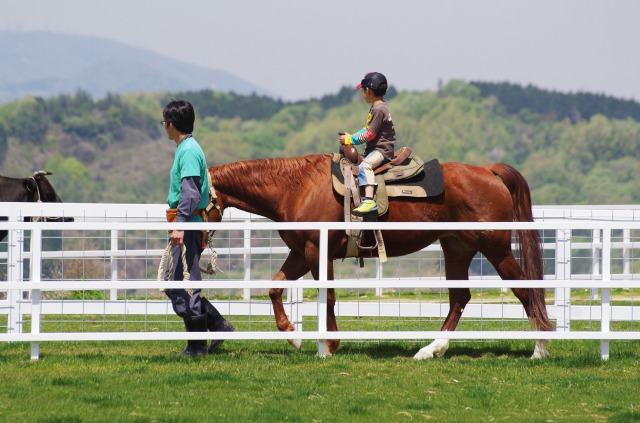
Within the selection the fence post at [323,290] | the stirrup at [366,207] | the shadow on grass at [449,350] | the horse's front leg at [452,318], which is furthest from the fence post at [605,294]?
the fence post at [323,290]

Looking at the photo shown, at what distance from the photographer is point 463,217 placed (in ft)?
34.4

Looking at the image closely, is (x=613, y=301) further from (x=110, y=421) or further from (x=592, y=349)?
(x=110, y=421)

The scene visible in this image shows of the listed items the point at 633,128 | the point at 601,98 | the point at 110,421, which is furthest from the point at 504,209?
the point at 601,98

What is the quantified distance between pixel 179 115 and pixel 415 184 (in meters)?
2.24

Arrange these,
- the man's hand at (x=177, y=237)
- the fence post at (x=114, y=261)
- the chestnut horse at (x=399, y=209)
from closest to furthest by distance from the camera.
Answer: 1. the man's hand at (x=177, y=237)
2. the chestnut horse at (x=399, y=209)
3. the fence post at (x=114, y=261)

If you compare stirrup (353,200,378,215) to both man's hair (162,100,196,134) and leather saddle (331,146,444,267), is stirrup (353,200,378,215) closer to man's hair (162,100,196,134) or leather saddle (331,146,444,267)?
leather saddle (331,146,444,267)

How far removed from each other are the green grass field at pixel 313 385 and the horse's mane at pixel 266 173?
1533 mm

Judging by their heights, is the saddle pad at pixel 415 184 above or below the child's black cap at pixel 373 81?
below

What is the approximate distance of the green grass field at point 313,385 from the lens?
7453mm

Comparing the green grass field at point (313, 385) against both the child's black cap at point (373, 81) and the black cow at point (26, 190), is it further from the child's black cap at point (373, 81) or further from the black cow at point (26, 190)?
the black cow at point (26, 190)

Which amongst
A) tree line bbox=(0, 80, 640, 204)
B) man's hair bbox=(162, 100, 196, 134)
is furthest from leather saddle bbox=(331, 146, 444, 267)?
tree line bbox=(0, 80, 640, 204)

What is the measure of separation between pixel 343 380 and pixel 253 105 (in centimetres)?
16273

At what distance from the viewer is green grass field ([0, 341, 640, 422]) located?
7.45 meters

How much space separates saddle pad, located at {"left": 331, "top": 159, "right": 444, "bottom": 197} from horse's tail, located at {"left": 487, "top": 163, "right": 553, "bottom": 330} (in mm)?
607
